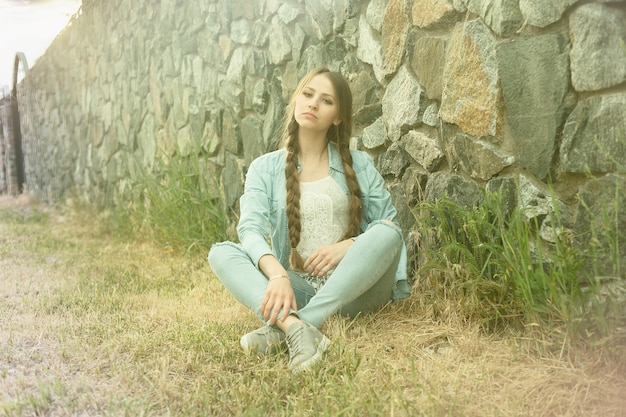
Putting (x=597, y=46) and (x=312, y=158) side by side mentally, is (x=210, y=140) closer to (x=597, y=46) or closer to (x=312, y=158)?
(x=312, y=158)

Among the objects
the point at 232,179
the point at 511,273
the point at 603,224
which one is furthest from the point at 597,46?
the point at 232,179

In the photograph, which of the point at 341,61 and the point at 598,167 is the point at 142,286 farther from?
the point at 598,167

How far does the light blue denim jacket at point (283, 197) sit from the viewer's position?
2.42 meters

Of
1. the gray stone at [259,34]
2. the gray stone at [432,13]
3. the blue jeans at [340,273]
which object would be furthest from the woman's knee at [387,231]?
the gray stone at [259,34]

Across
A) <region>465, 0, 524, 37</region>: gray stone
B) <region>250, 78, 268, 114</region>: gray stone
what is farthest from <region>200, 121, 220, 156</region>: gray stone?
<region>465, 0, 524, 37</region>: gray stone

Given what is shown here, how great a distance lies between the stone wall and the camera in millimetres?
1919

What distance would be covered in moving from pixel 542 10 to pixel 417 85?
726 millimetres

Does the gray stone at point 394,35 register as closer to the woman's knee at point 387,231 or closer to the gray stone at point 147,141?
the woman's knee at point 387,231

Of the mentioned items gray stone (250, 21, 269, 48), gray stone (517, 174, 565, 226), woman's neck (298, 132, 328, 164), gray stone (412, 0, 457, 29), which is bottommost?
gray stone (517, 174, 565, 226)

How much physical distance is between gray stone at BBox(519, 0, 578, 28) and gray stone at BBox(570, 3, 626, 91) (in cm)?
4

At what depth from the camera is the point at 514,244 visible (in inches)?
84.0

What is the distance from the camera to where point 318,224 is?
2.45 m

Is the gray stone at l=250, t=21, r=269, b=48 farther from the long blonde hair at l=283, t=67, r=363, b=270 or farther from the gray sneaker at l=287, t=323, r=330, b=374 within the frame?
the gray sneaker at l=287, t=323, r=330, b=374

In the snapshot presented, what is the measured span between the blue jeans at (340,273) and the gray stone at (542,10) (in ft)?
2.65
